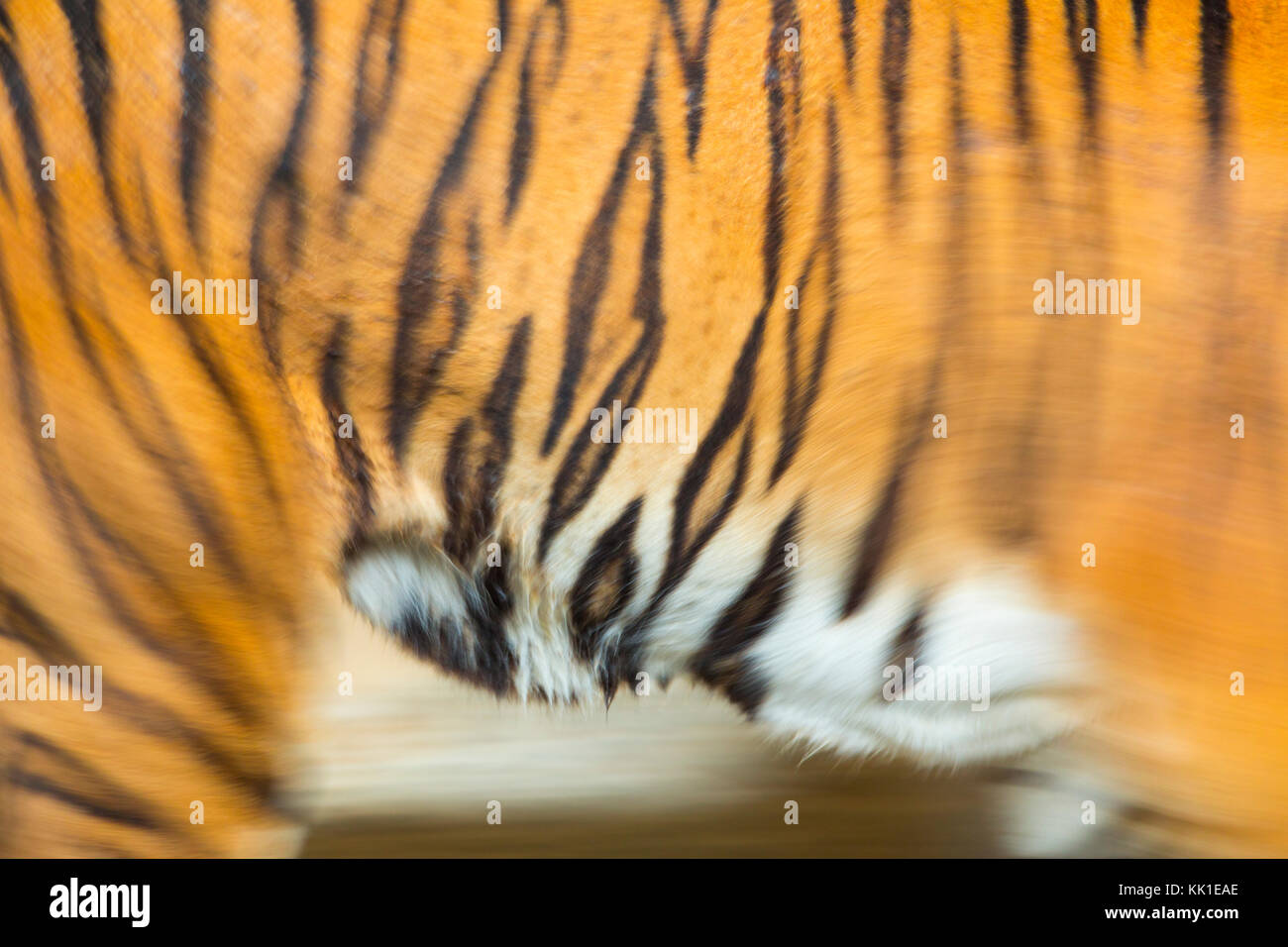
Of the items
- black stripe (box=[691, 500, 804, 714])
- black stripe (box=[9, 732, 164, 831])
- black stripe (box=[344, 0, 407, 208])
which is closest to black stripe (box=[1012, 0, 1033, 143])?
black stripe (box=[691, 500, 804, 714])

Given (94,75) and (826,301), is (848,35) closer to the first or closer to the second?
(826,301)

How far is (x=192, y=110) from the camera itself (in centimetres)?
83

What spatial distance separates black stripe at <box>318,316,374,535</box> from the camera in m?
0.87

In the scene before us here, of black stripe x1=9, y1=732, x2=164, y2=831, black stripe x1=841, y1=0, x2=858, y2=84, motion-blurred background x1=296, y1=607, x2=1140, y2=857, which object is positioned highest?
black stripe x1=841, y1=0, x2=858, y2=84

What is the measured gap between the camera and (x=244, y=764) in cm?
94

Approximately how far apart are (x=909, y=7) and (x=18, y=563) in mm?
844

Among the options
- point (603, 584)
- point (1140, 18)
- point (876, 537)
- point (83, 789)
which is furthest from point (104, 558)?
point (1140, 18)

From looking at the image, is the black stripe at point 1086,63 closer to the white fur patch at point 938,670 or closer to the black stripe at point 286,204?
the white fur patch at point 938,670

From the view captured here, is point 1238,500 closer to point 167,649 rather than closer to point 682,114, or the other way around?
point 682,114

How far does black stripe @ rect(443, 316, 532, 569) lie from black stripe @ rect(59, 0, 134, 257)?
0.31 meters

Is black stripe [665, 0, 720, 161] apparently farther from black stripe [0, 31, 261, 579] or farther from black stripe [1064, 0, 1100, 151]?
black stripe [0, 31, 261, 579]

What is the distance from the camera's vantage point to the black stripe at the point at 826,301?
914 mm

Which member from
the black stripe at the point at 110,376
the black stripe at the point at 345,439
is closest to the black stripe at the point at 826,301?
the black stripe at the point at 345,439
